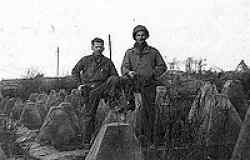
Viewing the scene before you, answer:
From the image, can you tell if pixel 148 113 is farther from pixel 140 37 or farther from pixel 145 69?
pixel 140 37

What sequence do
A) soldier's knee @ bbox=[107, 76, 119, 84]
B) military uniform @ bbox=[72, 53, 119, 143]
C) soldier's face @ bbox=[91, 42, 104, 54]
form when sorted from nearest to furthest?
soldier's knee @ bbox=[107, 76, 119, 84] → military uniform @ bbox=[72, 53, 119, 143] → soldier's face @ bbox=[91, 42, 104, 54]

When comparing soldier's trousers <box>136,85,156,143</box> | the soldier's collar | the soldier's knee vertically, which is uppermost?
the soldier's collar

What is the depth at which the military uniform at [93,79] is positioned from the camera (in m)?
6.74

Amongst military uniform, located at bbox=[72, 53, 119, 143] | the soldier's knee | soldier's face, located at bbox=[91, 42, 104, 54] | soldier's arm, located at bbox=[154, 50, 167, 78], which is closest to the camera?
the soldier's knee

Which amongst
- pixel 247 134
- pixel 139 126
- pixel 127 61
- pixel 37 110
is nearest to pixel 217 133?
pixel 139 126

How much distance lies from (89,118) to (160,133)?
118 cm

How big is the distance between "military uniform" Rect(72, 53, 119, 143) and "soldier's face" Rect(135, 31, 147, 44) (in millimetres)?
734

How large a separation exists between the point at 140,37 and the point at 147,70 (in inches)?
20.2

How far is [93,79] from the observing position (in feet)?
22.5

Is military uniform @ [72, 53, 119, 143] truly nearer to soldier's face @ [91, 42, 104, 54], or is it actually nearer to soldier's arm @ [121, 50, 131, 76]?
soldier's face @ [91, 42, 104, 54]

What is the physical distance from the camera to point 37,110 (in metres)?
11.2

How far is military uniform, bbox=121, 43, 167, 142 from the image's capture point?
253 inches

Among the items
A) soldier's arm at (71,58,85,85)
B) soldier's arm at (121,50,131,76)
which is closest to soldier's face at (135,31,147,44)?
soldier's arm at (121,50,131,76)

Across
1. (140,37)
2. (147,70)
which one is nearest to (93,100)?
(147,70)
